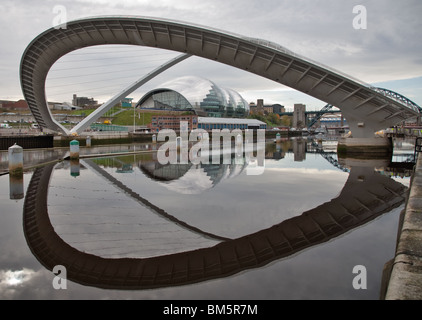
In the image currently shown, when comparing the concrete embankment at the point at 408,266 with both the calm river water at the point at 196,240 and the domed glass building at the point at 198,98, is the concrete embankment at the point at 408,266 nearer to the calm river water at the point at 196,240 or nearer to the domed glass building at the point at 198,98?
the calm river water at the point at 196,240

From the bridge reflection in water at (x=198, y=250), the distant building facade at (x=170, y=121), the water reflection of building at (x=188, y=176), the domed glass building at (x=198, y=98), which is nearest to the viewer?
the bridge reflection in water at (x=198, y=250)

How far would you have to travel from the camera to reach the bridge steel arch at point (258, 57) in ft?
81.5

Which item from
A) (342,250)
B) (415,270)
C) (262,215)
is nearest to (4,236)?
(262,215)

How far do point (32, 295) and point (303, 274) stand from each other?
3.96m

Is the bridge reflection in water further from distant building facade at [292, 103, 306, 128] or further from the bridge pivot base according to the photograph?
distant building facade at [292, 103, 306, 128]

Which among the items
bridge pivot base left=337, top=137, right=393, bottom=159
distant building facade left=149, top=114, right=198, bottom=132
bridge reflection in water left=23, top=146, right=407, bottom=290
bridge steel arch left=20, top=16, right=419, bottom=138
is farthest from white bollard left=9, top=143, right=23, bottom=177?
distant building facade left=149, top=114, right=198, bottom=132

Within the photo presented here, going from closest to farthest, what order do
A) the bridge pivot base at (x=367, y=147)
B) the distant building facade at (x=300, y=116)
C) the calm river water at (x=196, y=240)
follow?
Result: the calm river water at (x=196, y=240) < the bridge pivot base at (x=367, y=147) < the distant building facade at (x=300, y=116)

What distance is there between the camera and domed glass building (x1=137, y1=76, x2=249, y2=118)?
110m

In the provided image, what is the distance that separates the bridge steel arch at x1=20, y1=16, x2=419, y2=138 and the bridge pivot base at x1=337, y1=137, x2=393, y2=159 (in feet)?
2.53

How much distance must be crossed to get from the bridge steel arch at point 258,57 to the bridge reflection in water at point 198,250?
55.6 ft

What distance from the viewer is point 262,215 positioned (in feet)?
28.9

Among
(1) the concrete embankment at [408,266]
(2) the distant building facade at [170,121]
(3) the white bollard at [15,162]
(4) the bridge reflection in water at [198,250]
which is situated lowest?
(4) the bridge reflection in water at [198,250]

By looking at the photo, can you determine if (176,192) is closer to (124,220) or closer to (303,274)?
(124,220)

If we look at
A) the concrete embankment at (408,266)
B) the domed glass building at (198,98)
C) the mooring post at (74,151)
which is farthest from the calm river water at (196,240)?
the domed glass building at (198,98)
